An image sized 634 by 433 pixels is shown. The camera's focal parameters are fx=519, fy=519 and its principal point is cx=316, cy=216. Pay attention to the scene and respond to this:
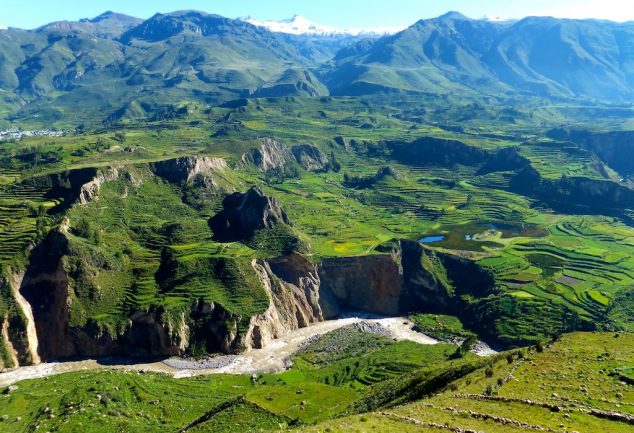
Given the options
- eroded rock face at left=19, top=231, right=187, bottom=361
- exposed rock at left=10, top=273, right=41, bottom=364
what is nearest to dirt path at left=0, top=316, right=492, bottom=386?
exposed rock at left=10, top=273, right=41, bottom=364

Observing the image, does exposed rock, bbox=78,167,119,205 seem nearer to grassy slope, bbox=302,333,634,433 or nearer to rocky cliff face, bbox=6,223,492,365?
rocky cliff face, bbox=6,223,492,365

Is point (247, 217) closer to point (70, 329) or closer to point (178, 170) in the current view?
point (178, 170)

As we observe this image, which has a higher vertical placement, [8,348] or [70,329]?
[70,329]

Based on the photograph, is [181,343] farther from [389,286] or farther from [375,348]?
[389,286]

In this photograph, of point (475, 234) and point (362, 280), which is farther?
point (475, 234)

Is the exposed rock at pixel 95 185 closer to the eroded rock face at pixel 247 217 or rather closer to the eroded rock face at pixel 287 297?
the eroded rock face at pixel 247 217

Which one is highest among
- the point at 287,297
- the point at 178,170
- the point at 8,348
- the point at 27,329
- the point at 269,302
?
the point at 178,170

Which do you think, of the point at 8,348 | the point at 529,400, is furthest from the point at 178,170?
the point at 529,400
